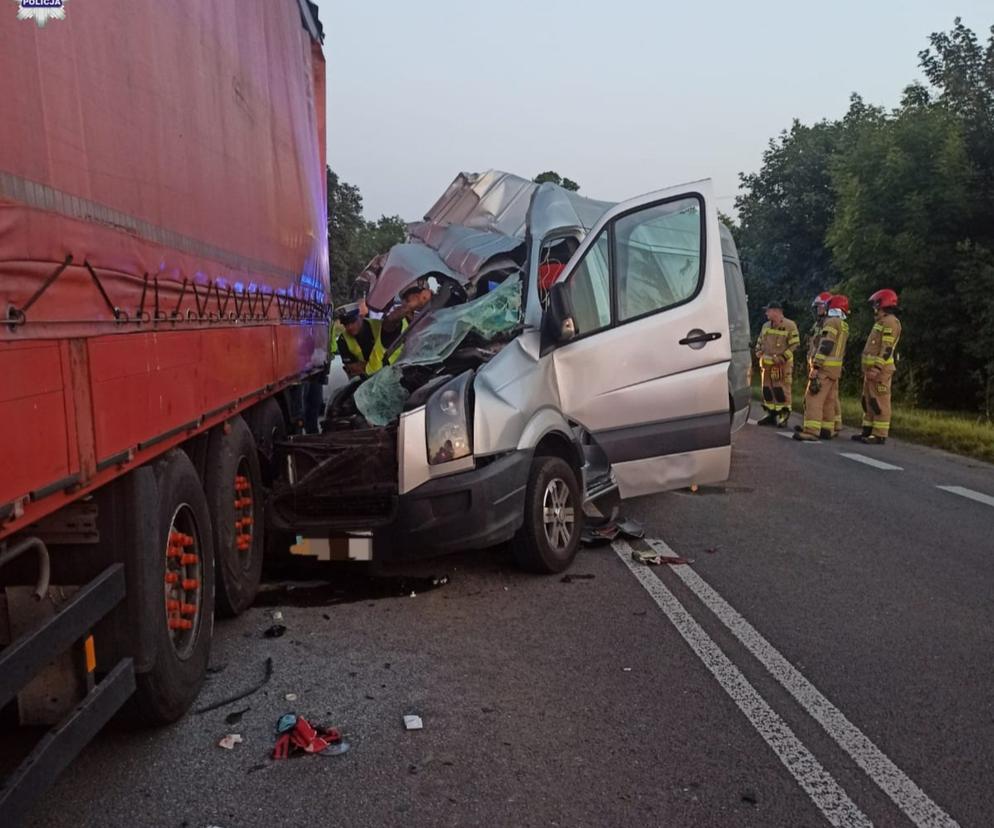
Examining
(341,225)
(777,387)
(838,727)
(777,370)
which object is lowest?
(838,727)

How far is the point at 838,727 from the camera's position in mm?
3311

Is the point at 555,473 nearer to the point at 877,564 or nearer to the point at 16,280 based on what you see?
the point at 877,564

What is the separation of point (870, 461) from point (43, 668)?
9050 mm

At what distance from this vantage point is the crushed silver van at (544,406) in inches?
185

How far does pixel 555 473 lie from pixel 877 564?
207 cm

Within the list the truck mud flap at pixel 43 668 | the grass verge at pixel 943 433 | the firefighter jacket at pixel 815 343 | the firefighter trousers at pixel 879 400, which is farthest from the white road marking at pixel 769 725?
the firefighter jacket at pixel 815 343

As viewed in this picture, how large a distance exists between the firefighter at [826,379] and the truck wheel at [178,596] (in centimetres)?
939

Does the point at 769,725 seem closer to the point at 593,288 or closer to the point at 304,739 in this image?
the point at 304,739

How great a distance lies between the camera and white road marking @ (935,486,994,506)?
7488mm

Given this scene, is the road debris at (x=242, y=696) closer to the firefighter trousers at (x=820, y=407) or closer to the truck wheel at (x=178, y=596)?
the truck wheel at (x=178, y=596)

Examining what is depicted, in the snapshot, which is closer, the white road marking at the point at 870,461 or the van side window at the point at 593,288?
the van side window at the point at 593,288

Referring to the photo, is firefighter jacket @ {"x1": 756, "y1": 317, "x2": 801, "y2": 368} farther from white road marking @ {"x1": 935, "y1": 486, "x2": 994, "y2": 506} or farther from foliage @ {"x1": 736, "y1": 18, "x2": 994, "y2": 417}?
white road marking @ {"x1": 935, "y1": 486, "x2": 994, "y2": 506}

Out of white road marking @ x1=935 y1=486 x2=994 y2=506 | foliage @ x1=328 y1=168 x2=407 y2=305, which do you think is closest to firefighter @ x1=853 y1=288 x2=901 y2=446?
white road marking @ x1=935 y1=486 x2=994 y2=506

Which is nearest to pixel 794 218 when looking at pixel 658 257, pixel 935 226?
pixel 935 226
